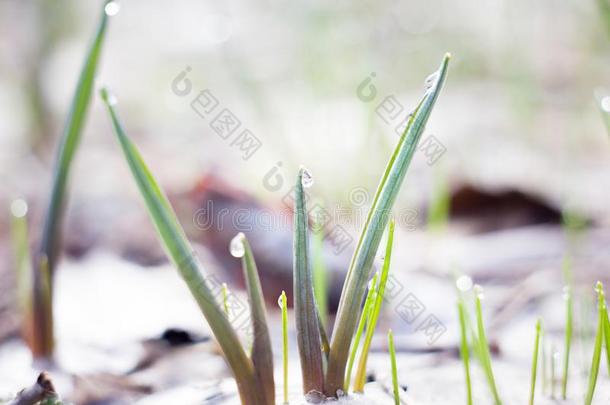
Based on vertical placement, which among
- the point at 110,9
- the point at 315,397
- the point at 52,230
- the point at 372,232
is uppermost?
the point at 110,9

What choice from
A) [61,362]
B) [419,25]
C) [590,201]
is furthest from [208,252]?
[419,25]

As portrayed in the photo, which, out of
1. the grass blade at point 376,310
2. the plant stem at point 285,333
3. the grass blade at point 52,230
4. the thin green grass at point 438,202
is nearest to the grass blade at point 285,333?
the plant stem at point 285,333

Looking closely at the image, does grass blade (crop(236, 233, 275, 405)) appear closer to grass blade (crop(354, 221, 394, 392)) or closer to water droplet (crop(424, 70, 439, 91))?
grass blade (crop(354, 221, 394, 392))

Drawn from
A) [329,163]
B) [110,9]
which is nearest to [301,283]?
[110,9]

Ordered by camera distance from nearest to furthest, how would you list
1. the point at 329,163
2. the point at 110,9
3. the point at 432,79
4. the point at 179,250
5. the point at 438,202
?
the point at 179,250
the point at 432,79
the point at 110,9
the point at 438,202
the point at 329,163

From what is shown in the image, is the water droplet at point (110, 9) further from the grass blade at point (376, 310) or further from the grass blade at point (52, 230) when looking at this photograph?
the grass blade at point (376, 310)

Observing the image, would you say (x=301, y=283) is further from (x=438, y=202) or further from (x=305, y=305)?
(x=438, y=202)

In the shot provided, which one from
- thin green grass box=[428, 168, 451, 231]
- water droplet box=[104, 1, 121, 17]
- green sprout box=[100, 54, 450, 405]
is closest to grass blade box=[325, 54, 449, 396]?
green sprout box=[100, 54, 450, 405]
